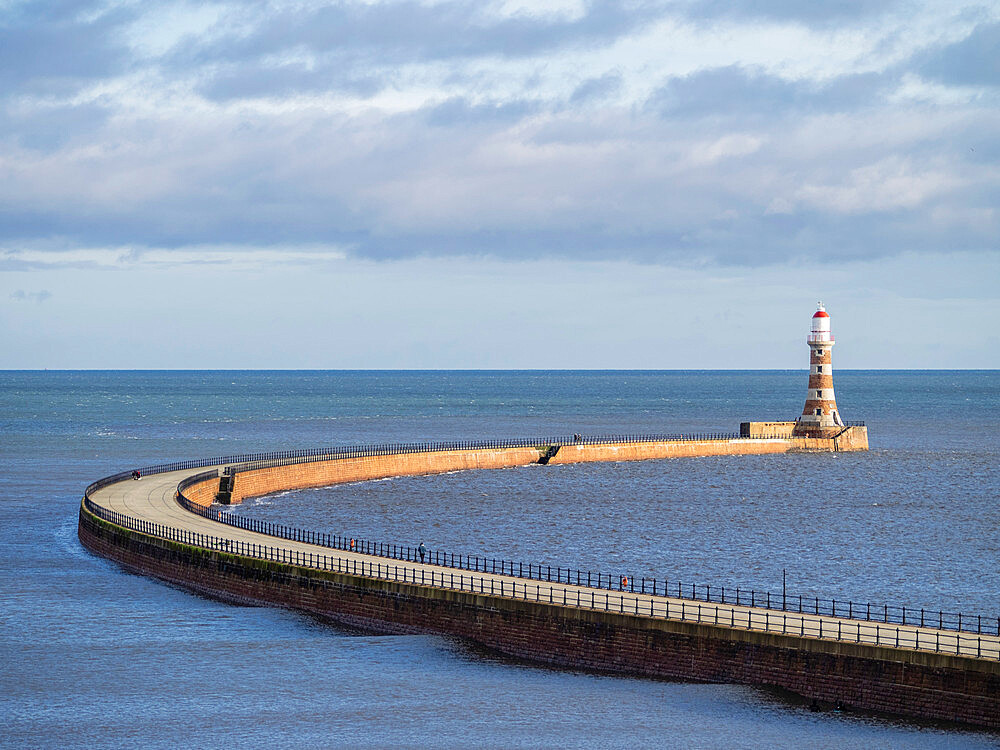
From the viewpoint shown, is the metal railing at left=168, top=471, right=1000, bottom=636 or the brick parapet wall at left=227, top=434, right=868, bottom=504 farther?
the brick parapet wall at left=227, top=434, right=868, bottom=504

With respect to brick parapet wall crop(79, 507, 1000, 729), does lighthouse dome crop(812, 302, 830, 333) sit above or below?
above

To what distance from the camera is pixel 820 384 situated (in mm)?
124812

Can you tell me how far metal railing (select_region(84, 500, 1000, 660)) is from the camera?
126 ft

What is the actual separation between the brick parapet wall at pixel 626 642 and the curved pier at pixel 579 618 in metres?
0.04

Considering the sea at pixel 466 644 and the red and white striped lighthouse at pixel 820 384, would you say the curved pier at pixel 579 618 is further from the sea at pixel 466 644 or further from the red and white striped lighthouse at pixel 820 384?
the red and white striped lighthouse at pixel 820 384

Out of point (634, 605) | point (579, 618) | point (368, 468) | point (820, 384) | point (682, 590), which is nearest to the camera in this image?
point (579, 618)

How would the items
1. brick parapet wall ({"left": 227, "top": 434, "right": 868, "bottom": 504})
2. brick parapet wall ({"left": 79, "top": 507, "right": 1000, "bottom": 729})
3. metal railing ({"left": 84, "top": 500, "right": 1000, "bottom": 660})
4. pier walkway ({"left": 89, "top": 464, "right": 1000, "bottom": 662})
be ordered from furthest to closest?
brick parapet wall ({"left": 227, "top": 434, "right": 868, "bottom": 504}) < pier walkway ({"left": 89, "top": 464, "right": 1000, "bottom": 662}) < metal railing ({"left": 84, "top": 500, "right": 1000, "bottom": 660}) < brick parapet wall ({"left": 79, "top": 507, "right": 1000, "bottom": 729})

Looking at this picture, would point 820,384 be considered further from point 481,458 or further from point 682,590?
point 682,590

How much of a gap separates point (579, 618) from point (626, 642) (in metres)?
1.85

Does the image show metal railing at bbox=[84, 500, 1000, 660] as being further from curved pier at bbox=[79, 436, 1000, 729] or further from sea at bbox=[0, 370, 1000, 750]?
sea at bbox=[0, 370, 1000, 750]

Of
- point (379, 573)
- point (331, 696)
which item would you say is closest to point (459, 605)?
point (379, 573)

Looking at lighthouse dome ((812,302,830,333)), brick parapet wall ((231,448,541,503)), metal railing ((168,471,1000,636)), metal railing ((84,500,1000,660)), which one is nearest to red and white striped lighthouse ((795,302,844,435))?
lighthouse dome ((812,302,830,333))

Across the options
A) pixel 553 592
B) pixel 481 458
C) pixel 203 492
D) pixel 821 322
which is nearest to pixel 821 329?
pixel 821 322

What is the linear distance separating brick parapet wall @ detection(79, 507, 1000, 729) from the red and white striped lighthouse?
7553 centimetres
